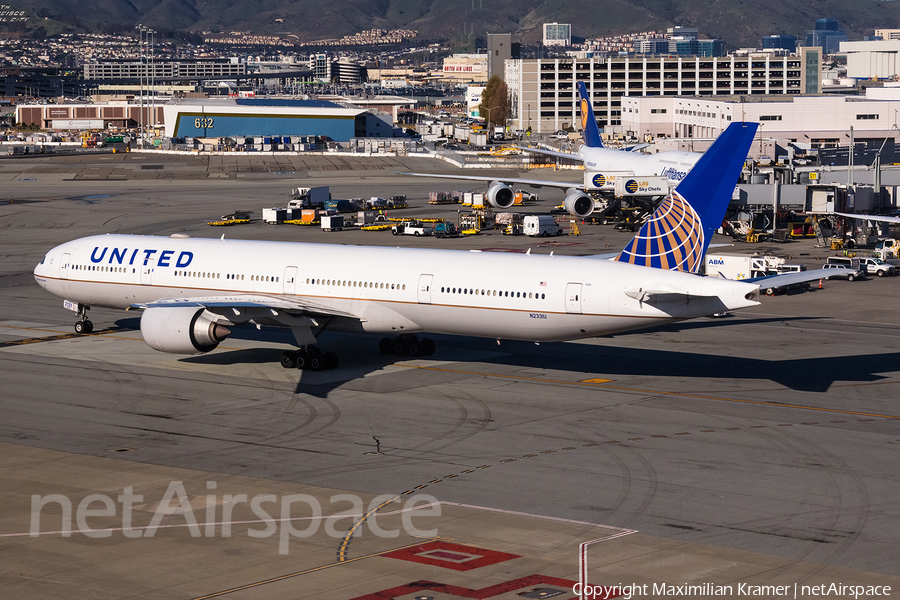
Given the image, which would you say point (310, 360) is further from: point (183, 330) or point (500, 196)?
point (500, 196)

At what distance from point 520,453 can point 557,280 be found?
29.2ft

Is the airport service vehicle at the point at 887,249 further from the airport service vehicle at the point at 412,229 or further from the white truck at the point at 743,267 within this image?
the airport service vehicle at the point at 412,229

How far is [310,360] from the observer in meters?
43.4

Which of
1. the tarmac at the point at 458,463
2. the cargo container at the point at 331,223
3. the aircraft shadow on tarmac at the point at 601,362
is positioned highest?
the cargo container at the point at 331,223

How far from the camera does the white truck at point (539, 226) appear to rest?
86812 millimetres

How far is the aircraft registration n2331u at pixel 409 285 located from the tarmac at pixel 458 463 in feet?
6.85

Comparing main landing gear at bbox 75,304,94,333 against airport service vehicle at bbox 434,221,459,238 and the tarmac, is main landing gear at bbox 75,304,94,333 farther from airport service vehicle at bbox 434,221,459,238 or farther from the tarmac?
airport service vehicle at bbox 434,221,459,238

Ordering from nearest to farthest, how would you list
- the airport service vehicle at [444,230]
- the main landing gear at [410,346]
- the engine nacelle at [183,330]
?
the engine nacelle at [183,330] → the main landing gear at [410,346] → the airport service vehicle at [444,230]

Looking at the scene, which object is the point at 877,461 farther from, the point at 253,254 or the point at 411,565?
the point at 253,254

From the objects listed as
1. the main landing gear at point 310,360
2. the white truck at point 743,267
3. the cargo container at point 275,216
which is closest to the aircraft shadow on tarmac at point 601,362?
the main landing gear at point 310,360

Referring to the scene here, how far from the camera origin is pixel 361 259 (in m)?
43.8

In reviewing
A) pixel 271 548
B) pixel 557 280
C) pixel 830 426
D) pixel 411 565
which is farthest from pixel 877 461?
pixel 271 548

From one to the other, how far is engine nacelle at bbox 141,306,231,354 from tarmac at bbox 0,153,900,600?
1.38 m

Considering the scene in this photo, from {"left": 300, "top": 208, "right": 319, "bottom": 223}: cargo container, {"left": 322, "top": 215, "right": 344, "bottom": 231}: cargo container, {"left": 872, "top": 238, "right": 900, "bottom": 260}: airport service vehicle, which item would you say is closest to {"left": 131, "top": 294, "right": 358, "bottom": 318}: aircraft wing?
{"left": 872, "top": 238, "right": 900, "bottom": 260}: airport service vehicle
